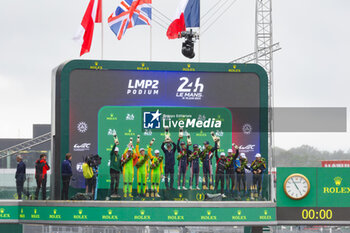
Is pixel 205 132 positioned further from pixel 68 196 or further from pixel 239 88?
pixel 68 196

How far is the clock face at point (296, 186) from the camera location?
2584cm

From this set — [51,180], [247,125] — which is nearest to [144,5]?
[247,125]

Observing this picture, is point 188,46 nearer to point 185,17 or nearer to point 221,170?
point 185,17

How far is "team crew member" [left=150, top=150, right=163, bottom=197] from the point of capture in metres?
25.5

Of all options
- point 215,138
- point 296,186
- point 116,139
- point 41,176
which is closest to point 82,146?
point 116,139

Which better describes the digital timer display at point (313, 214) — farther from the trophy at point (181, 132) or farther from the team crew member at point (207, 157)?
the trophy at point (181, 132)

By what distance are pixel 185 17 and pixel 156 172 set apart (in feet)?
A: 24.9

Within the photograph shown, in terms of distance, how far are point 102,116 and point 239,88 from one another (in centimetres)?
484

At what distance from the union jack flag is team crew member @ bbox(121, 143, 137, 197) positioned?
660 cm

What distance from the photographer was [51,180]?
2569 cm

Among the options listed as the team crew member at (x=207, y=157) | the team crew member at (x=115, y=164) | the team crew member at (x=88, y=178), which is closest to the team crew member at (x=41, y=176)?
the team crew member at (x=88, y=178)

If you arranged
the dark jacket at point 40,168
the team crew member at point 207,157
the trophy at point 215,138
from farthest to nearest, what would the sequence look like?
the trophy at point 215,138 → the team crew member at point 207,157 → the dark jacket at point 40,168

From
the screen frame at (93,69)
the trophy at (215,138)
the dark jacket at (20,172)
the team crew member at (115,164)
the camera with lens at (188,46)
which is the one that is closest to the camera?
the team crew member at (115,164)

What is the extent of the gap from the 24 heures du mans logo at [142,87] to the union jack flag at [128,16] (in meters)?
3.90
